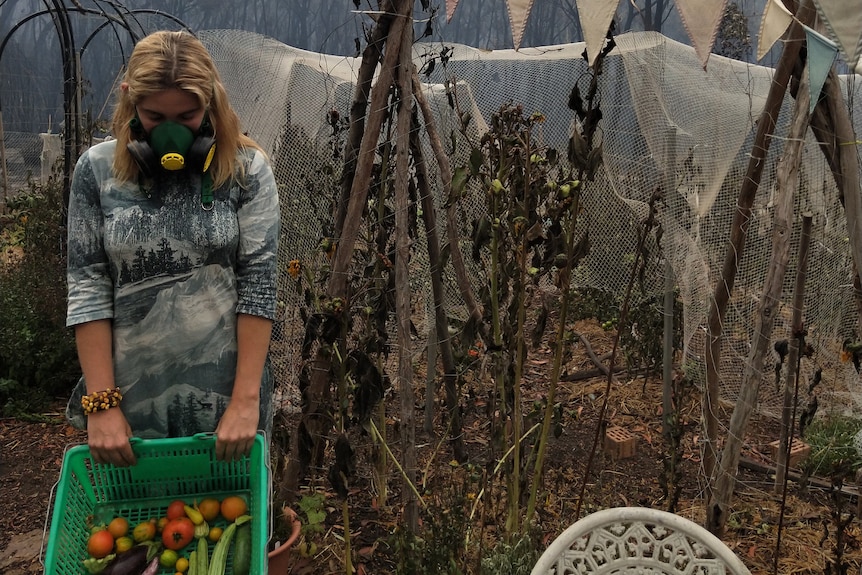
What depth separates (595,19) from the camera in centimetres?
196

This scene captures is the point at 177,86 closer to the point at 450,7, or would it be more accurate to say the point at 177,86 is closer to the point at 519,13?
the point at 450,7

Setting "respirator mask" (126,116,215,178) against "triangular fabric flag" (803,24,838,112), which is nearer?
"respirator mask" (126,116,215,178)

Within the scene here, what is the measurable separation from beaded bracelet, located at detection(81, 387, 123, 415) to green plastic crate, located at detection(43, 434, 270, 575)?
0.11 meters

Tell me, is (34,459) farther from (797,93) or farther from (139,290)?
(797,93)

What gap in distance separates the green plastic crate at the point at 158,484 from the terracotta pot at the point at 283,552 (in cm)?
59

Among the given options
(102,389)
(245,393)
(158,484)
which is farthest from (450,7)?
(158,484)

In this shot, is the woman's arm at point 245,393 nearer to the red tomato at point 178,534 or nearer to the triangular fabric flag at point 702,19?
the red tomato at point 178,534

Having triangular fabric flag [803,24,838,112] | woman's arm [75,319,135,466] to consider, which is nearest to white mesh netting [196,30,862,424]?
triangular fabric flag [803,24,838,112]

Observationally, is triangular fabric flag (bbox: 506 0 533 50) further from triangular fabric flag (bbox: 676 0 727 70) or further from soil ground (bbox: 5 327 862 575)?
soil ground (bbox: 5 327 862 575)

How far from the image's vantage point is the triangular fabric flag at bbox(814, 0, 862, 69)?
1.64m

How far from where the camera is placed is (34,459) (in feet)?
12.6

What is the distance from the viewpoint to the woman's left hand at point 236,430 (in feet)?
5.43

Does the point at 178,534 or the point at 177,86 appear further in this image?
the point at 178,534

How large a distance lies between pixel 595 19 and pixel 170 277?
1.38 meters
